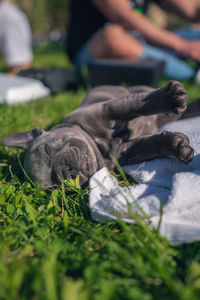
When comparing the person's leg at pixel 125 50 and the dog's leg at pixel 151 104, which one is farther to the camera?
the person's leg at pixel 125 50

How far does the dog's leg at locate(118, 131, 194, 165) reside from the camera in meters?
1.54

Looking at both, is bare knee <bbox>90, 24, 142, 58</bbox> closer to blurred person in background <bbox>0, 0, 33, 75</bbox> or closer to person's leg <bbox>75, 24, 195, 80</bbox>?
person's leg <bbox>75, 24, 195, 80</bbox>

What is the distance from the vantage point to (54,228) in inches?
55.3

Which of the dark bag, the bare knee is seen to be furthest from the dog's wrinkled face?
the bare knee

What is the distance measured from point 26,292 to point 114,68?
3.16 metres

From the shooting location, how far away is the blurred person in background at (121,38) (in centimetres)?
438

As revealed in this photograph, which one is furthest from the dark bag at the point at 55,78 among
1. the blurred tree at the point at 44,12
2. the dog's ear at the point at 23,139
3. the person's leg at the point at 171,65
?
the blurred tree at the point at 44,12

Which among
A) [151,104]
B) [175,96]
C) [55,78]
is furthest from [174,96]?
[55,78]

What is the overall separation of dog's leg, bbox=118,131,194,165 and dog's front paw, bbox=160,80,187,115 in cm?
14

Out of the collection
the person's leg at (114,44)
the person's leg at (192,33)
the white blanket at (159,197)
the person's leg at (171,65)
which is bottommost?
the person's leg at (171,65)

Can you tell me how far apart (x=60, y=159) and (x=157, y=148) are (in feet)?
1.83

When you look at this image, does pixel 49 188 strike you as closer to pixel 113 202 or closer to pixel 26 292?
pixel 113 202

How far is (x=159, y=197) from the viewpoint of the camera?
1.46 metres

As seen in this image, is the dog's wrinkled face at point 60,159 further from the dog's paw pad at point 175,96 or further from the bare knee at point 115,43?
the bare knee at point 115,43
